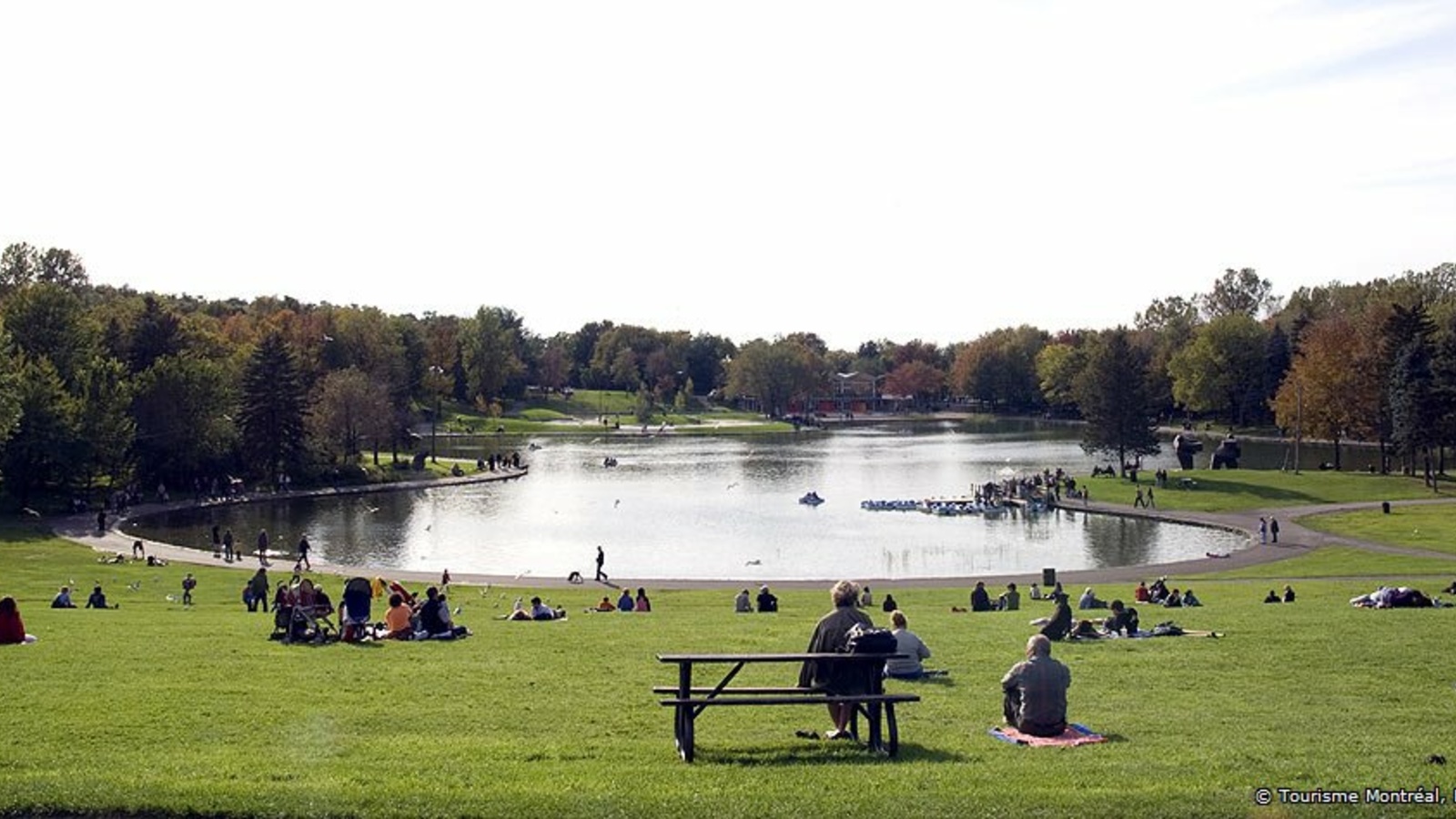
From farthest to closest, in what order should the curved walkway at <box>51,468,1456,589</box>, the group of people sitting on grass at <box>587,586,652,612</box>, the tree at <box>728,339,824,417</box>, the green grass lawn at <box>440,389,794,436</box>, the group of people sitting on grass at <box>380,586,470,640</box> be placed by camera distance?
the tree at <box>728,339,824,417</box>
the green grass lawn at <box>440,389,794,436</box>
the curved walkway at <box>51,468,1456,589</box>
the group of people sitting on grass at <box>587,586,652,612</box>
the group of people sitting on grass at <box>380,586,470,640</box>

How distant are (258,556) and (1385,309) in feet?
284

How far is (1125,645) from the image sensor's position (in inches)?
786

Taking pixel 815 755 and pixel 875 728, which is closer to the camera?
pixel 815 755

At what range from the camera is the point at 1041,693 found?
40.8 ft

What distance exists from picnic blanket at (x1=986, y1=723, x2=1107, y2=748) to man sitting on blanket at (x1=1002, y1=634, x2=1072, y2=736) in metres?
0.08

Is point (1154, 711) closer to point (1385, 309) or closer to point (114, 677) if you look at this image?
point (114, 677)

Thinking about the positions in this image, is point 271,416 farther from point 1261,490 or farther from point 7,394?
point 1261,490

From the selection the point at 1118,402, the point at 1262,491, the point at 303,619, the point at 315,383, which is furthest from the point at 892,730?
the point at 315,383

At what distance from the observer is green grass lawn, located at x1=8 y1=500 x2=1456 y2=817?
9984mm

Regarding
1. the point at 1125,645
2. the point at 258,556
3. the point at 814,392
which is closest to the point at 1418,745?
the point at 1125,645

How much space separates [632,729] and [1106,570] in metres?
32.6

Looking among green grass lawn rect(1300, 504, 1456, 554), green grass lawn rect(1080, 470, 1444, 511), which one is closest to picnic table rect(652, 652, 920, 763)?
green grass lawn rect(1300, 504, 1456, 554)

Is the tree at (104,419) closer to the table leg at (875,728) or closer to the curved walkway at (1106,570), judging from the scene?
the curved walkway at (1106,570)

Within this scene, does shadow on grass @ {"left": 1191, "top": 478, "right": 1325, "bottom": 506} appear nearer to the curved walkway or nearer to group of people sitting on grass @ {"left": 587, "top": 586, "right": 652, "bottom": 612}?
the curved walkway
